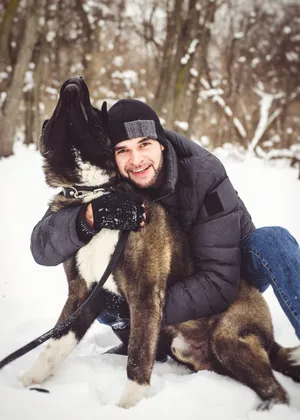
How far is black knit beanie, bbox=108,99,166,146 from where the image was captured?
8.21ft

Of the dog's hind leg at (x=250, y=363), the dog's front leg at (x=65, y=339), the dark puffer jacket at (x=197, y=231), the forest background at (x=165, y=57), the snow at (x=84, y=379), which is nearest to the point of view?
the snow at (x=84, y=379)

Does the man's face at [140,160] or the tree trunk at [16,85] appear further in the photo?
the tree trunk at [16,85]

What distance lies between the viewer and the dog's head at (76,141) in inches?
85.2

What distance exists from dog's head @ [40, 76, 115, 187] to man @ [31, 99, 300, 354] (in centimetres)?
14

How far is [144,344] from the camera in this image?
6.95ft

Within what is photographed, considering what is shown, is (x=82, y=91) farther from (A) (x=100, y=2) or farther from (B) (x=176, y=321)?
(A) (x=100, y=2)

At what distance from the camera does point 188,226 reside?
260cm

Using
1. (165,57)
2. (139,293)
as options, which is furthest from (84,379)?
(165,57)

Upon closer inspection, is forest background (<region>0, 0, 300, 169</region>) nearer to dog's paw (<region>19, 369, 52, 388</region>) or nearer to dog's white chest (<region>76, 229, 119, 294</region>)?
dog's white chest (<region>76, 229, 119, 294</region>)

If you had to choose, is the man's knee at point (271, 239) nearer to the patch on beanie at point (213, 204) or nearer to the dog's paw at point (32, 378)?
the patch on beanie at point (213, 204)

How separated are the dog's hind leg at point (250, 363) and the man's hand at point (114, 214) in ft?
2.68

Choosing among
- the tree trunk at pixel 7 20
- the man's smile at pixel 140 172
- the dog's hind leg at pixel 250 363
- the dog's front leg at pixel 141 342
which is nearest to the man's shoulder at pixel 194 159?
the man's smile at pixel 140 172

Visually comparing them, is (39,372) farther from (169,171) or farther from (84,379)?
(169,171)

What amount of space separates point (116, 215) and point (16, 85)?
8604 mm
